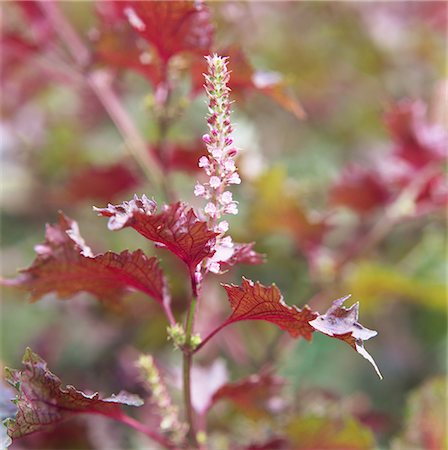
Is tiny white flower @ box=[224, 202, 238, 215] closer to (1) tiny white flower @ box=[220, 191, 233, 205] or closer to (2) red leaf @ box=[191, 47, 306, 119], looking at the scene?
(1) tiny white flower @ box=[220, 191, 233, 205]

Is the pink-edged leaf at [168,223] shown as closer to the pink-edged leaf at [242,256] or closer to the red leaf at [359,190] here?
the pink-edged leaf at [242,256]

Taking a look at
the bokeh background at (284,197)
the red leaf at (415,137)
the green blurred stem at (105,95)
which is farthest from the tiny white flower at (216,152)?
the red leaf at (415,137)

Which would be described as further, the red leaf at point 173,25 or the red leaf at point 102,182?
the red leaf at point 102,182

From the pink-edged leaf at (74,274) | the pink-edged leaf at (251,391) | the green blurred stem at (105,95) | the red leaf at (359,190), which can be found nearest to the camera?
the pink-edged leaf at (74,274)

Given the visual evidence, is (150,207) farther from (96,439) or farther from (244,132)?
(244,132)

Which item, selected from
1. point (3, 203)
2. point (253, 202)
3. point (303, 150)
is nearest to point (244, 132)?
point (253, 202)

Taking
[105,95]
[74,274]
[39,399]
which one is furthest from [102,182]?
[39,399]
